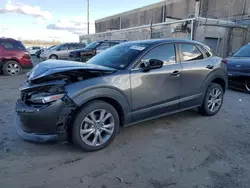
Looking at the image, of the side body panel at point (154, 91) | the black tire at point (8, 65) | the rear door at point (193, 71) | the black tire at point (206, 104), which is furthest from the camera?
the black tire at point (8, 65)

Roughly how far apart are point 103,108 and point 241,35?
671 inches

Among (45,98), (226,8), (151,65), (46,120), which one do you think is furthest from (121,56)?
(226,8)

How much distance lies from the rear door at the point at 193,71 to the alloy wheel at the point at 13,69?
336 inches

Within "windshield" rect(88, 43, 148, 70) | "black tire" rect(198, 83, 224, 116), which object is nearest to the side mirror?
"windshield" rect(88, 43, 148, 70)

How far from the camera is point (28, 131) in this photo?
277 cm

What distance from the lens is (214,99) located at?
454 centimetres

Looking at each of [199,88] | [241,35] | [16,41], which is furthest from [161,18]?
[199,88]

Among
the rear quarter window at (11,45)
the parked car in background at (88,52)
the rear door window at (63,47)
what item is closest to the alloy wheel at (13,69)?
the rear quarter window at (11,45)

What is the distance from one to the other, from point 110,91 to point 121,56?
0.91 meters

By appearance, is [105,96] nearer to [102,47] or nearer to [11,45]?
[11,45]

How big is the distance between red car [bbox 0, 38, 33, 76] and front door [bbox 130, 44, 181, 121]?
8.17 meters

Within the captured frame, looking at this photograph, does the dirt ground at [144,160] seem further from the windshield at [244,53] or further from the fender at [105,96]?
the windshield at [244,53]

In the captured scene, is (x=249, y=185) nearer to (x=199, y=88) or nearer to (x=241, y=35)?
(x=199, y=88)

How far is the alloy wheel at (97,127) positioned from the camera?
2.88m
